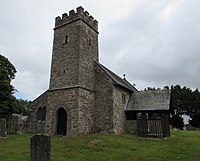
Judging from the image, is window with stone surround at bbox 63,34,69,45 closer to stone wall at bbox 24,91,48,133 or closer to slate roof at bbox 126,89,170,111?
stone wall at bbox 24,91,48,133

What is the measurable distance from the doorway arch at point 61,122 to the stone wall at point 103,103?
3106 mm

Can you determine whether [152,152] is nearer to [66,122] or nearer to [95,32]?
[66,122]

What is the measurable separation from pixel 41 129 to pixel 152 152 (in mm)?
16659

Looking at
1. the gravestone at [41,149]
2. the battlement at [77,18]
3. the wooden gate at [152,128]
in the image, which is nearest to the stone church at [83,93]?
the battlement at [77,18]

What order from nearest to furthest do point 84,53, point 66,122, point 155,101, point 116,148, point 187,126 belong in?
1. point 116,148
2. point 66,122
3. point 84,53
4. point 155,101
5. point 187,126

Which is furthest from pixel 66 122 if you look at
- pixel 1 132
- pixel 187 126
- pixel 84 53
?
pixel 187 126

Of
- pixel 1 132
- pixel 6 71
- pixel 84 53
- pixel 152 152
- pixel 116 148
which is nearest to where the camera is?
pixel 152 152

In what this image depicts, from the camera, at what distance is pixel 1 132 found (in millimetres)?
18859

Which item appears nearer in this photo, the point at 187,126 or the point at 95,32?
the point at 95,32

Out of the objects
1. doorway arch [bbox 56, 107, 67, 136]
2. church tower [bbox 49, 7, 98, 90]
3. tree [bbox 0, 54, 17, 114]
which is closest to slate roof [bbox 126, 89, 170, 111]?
church tower [bbox 49, 7, 98, 90]

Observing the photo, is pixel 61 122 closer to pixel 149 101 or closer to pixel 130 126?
pixel 130 126

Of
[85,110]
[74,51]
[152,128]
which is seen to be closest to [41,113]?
[85,110]

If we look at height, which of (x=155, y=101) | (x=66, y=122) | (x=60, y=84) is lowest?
(x=66, y=122)

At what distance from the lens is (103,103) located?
2259 cm
